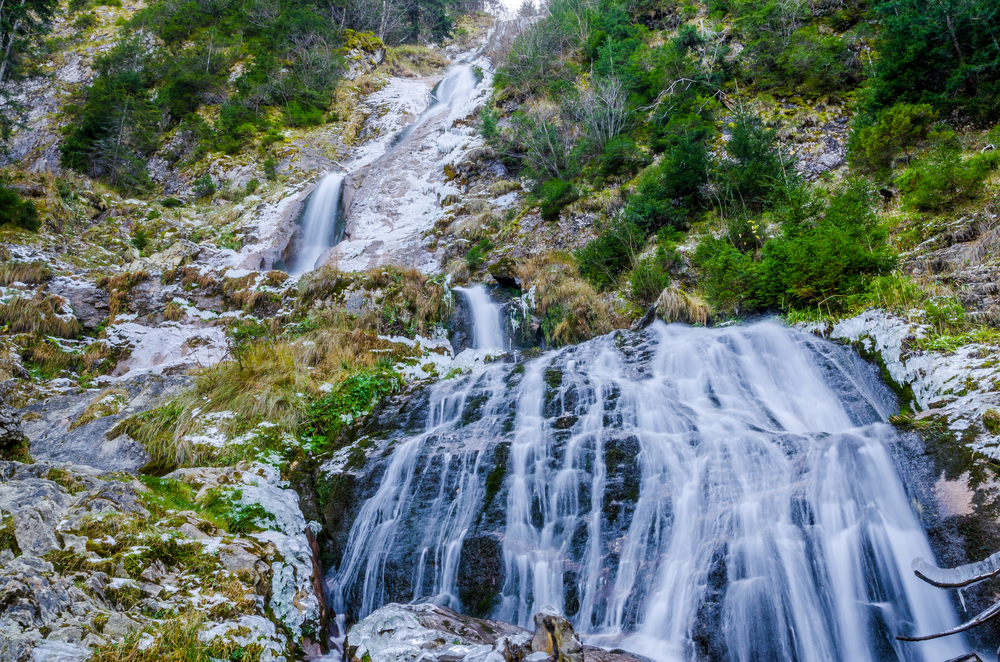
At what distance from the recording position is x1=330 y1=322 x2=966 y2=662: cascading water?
3.35 meters

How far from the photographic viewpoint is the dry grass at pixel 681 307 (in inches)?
303

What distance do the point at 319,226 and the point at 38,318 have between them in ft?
25.5

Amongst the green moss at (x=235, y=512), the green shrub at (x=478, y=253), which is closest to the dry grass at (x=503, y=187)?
the green shrub at (x=478, y=253)

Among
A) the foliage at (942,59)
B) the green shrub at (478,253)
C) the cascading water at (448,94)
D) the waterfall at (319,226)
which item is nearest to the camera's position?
the foliage at (942,59)

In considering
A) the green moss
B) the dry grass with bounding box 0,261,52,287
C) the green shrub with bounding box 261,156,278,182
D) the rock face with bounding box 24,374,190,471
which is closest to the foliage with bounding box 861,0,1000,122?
the green moss

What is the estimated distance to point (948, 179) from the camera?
6391 millimetres

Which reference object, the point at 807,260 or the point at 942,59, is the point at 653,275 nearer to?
the point at 807,260

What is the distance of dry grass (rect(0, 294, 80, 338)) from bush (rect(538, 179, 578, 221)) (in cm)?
1099

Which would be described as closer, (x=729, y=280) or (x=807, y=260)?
(x=807, y=260)

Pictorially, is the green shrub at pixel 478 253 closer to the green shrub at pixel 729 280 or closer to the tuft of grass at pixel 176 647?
the green shrub at pixel 729 280

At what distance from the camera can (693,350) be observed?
→ 6605 millimetres

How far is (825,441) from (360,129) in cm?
2301

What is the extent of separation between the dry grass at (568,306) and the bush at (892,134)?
5544 millimetres

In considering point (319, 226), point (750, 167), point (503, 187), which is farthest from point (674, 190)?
point (319, 226)
